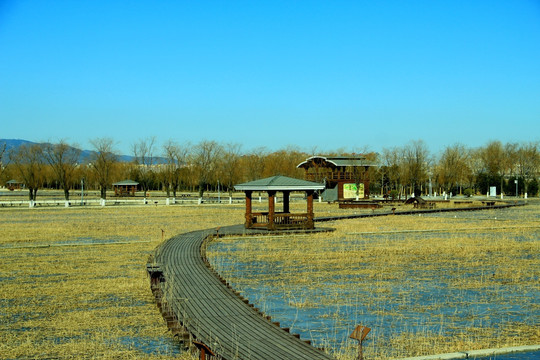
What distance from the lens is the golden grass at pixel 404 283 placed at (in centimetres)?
1169

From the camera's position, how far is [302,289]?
16.0 meters

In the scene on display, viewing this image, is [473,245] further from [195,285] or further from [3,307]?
[3,307]

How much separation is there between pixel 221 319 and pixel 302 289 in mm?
4564

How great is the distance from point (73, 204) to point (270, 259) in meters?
43.2

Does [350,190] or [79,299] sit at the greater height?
[350,190]

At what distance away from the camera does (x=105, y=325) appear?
12258 mm

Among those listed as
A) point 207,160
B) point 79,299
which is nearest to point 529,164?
point 207,160

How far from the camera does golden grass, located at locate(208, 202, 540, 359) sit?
11688 mm

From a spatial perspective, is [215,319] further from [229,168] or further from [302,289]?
[229,168]

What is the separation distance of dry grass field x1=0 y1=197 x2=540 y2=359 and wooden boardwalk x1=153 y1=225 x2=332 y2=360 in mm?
590

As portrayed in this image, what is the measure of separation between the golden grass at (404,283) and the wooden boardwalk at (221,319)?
78cm

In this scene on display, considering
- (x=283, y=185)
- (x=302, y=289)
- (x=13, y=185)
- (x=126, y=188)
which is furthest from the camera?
(x=13, y=185)

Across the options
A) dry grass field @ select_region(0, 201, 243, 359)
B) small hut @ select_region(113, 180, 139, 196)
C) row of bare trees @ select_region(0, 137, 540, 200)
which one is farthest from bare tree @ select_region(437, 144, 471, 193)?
dry grass field @ select_region(0, 201, 243, 359)

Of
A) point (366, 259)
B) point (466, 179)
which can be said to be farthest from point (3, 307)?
point (466, 179)
